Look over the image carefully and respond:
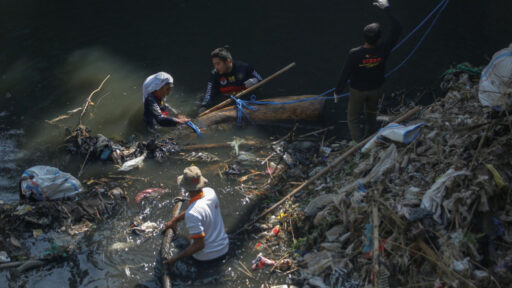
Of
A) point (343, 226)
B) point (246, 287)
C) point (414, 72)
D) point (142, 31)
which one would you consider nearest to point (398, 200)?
point (343, 226)

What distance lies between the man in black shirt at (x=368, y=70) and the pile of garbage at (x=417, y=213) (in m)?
0.91

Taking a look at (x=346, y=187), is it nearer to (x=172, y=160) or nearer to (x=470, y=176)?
(x=470, y=176)

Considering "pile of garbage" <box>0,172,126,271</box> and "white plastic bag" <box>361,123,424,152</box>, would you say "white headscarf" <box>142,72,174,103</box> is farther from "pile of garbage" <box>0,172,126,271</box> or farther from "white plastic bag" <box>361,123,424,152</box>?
"white plastic bag" <box>361,123,424,152</box>

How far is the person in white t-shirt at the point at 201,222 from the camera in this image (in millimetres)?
4203

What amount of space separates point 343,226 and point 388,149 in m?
1.18

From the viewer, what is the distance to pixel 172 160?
7004 mm

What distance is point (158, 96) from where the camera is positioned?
24.6 feet

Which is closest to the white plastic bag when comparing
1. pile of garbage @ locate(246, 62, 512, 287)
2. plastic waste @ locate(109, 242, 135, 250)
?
pile of garbage @ locate(246, 62, 512, 287)

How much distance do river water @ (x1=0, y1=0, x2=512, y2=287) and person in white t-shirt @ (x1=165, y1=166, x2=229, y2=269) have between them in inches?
19.1

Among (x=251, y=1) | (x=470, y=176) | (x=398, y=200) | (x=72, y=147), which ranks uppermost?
(x=251, y=1)

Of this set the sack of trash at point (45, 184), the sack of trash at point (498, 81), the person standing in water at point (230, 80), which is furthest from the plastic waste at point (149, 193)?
the sack of trash at point (498, 81)

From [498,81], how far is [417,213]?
5.95 feet

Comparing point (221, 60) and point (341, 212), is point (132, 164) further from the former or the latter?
point (341, 212)

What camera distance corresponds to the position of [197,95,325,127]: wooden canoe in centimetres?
766
